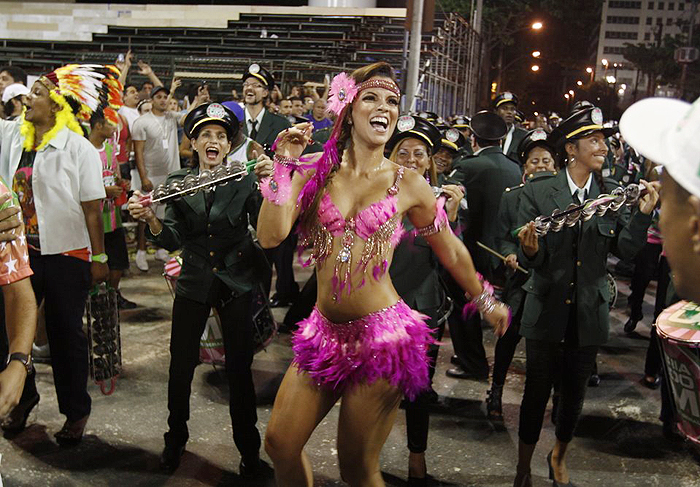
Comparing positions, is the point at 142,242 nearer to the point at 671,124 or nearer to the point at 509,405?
the point at 509,405

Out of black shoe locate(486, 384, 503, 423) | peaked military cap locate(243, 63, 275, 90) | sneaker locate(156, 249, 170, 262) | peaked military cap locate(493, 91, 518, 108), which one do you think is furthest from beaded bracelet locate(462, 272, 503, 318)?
sneaker locate(156, 249, 170, 262)

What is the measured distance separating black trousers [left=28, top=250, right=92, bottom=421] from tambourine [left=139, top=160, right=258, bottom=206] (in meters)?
1.08

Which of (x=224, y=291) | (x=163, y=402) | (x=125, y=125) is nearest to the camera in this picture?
(x=224, y=291)

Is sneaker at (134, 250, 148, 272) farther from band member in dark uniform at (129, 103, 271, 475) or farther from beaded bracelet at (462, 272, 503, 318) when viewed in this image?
beaded bracelet at (462, 272, 503, 318)

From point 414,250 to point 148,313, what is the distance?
165 inches

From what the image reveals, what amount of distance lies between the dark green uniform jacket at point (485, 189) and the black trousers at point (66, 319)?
3520 mm

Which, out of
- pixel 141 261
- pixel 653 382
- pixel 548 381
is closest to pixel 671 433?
pixel 653 382

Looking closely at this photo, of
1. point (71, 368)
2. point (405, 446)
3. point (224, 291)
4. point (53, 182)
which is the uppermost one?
point (53, 182)

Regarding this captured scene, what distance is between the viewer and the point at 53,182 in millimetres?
4672

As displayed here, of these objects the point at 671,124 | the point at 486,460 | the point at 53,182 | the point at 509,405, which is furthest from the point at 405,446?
the point at 671,124

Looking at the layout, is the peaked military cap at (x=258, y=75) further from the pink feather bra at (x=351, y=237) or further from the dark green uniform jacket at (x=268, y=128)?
the pink feather bra at (x=351, y=237)

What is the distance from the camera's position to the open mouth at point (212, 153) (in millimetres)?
4496

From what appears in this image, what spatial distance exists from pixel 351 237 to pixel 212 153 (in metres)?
1.57

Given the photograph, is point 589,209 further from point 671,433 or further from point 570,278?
point 671,433
